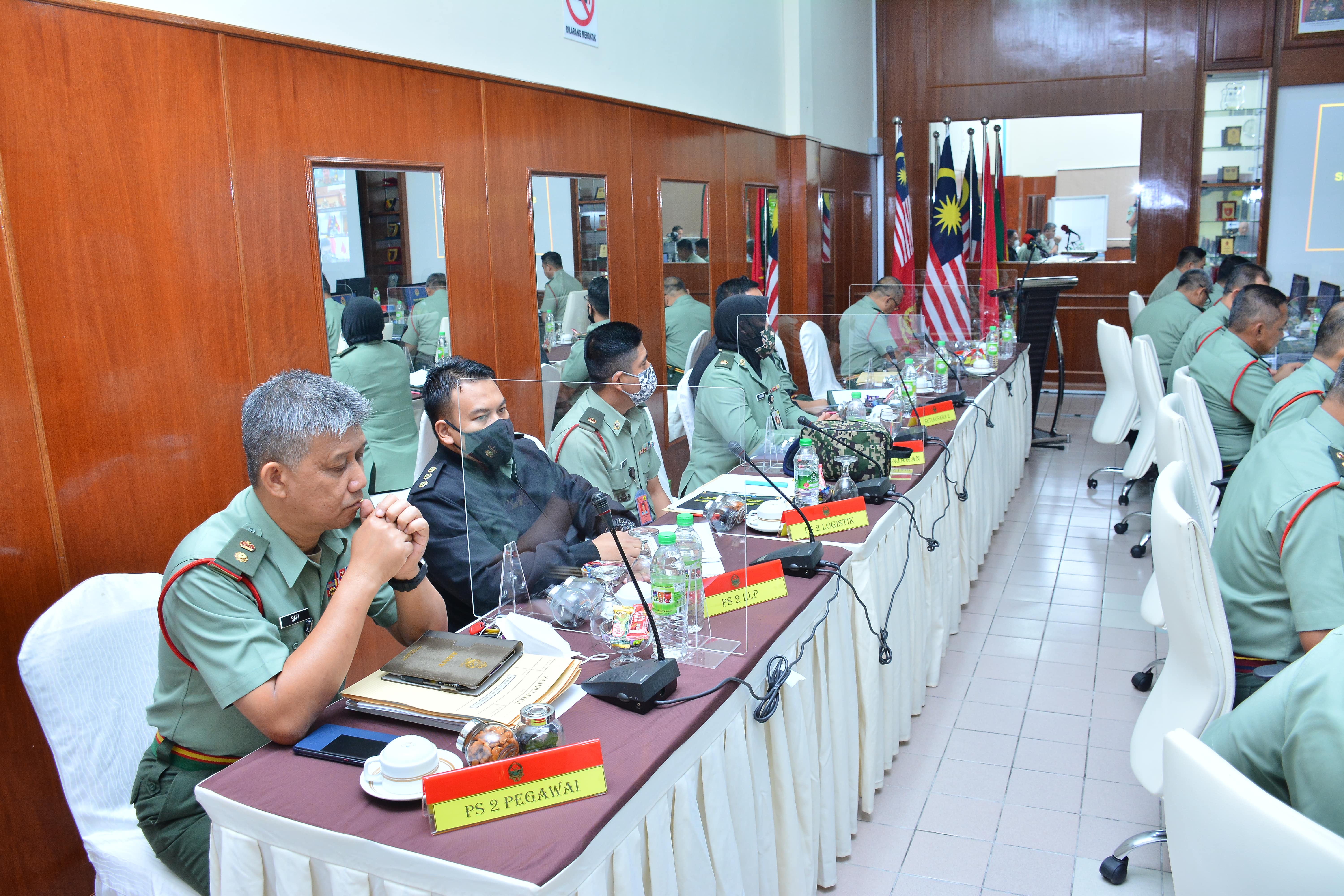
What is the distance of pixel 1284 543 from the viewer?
1.89 metres

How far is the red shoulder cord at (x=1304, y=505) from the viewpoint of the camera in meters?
1.86

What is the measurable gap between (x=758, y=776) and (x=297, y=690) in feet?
2.78

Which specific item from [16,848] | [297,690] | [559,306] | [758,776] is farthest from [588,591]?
[559,306]

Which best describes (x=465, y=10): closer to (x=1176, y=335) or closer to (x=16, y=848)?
(x=16, y=848)

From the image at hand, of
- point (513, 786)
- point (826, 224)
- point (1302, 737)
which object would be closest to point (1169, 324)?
point (826, 224)

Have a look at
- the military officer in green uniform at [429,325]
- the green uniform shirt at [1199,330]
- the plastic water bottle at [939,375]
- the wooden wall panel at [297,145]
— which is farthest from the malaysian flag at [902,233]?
the wooden wall panel at [297,145]

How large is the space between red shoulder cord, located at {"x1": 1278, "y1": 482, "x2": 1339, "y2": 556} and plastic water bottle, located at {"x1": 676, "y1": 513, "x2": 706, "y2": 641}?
1182 millimetres

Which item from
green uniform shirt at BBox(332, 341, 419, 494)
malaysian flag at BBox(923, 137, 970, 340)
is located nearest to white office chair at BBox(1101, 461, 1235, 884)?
green uniform shirt at BBox(332, 341, 419, 494)

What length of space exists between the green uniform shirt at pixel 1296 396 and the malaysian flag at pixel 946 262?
2.59 metres

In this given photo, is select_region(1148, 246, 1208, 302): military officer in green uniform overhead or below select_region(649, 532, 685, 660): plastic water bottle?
overhead

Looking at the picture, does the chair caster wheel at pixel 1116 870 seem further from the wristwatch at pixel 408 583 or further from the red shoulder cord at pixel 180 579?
the red shoulder cord at pixel 180 579

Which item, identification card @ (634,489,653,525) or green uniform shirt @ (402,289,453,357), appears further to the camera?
green uniform shirt @ (402,289,453,357)

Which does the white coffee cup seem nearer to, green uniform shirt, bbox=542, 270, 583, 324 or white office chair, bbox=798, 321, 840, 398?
white office chair, bbox=798, 321, 840, 398

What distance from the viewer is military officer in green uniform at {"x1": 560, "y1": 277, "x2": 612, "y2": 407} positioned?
2.31 meters
